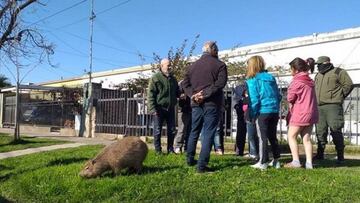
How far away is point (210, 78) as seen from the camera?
25.3 feet

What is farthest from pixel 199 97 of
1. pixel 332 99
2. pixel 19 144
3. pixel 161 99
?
pixel 19 144

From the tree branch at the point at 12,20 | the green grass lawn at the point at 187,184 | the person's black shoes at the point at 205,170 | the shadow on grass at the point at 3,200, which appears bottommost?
the shadow on grass at the point at 3,200

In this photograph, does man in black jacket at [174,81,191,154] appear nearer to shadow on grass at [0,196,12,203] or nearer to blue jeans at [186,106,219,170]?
blue jeans at [186,106,219,170]

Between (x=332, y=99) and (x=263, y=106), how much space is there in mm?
1912

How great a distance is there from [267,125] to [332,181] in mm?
1480

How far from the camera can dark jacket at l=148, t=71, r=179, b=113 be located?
9828 millimetres

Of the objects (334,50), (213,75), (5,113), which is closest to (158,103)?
(213,75)

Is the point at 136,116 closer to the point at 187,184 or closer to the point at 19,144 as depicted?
the point at 19,144

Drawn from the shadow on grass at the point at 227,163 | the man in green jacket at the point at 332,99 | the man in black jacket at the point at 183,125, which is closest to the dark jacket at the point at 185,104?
the man in black jacket at the point at 183,125

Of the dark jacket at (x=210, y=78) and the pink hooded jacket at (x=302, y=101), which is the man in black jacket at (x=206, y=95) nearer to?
the dark jacket at (x=210, y=78)

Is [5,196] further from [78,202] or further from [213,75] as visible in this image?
[213,75]

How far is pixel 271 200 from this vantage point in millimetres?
6074

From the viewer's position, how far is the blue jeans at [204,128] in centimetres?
756

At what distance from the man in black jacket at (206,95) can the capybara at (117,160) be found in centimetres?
85
